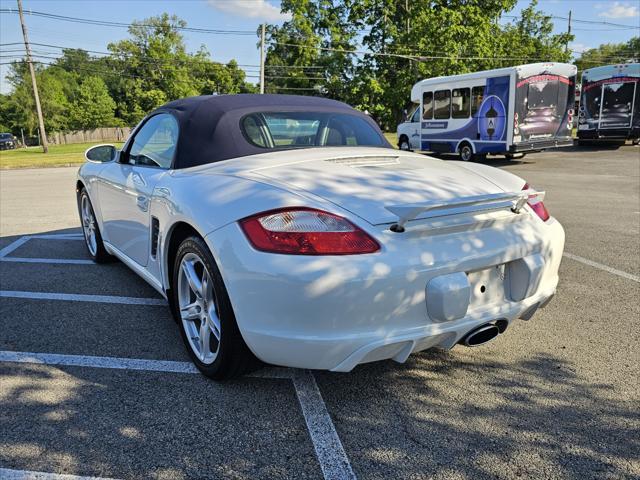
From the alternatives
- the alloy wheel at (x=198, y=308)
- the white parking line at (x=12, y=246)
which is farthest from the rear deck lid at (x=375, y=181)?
the white parking line at (x=12, y=246)

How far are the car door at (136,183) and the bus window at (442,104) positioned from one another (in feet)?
51.5

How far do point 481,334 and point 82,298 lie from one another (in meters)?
3.15

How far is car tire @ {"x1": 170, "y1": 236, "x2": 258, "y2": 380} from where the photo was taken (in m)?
2.53

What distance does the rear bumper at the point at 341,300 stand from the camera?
219 centimetres

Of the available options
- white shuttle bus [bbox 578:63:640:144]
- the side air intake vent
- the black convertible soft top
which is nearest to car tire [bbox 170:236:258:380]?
the side air intake vent

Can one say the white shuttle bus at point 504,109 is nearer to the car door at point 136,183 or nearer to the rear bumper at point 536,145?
the rear bumper at point 536,145

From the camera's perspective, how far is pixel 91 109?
73.2 meters

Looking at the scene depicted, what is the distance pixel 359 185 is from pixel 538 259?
3.34 feet

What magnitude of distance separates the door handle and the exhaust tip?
2.14 metres

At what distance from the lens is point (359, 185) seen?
2.56 meters

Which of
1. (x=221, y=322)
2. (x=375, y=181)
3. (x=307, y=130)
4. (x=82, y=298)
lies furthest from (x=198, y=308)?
(x=82, y=298)

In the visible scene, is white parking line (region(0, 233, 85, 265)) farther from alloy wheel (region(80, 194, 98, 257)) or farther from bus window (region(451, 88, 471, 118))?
bus window (region(451, 88, 471, 118))

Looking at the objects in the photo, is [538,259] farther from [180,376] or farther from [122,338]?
[122,338]

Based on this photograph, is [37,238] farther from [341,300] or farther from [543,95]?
[543,95]
